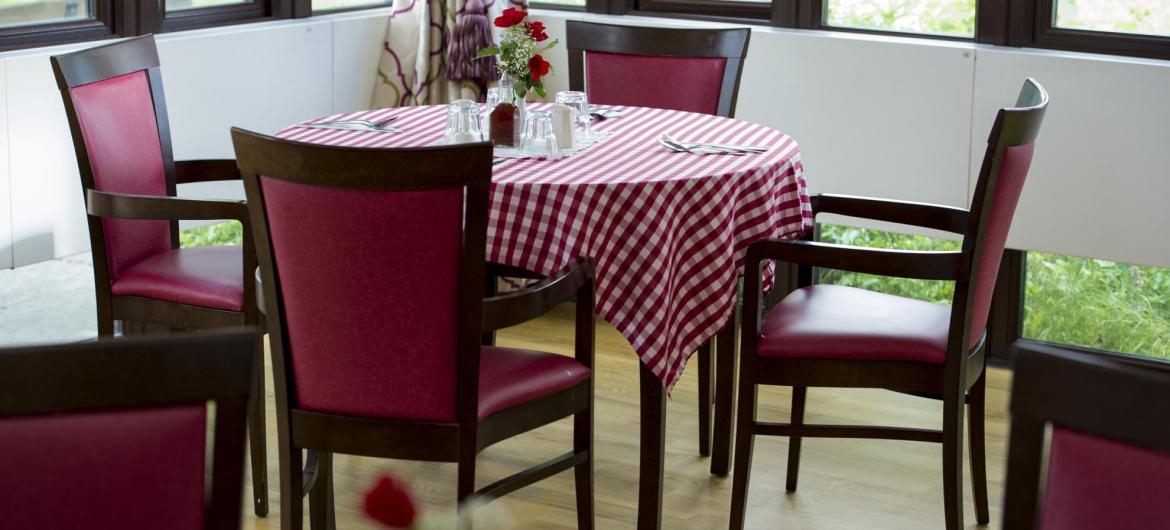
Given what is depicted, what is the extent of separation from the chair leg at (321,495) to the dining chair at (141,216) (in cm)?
30

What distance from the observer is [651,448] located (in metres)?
2.79

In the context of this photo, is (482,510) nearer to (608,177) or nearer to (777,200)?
(608,177)

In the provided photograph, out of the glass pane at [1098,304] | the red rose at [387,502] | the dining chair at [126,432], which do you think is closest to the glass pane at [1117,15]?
the glass pane at [1098,304]

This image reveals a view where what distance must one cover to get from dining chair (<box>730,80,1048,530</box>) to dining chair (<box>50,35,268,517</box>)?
40.6 inches

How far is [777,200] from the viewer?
2994 millimetres

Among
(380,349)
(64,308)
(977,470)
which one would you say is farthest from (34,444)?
(64,308)

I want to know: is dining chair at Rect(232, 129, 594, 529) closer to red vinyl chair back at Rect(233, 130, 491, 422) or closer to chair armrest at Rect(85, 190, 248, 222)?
red vinyl chair back at Rect(233, 130, 491, 422)

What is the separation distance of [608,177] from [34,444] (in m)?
1.68

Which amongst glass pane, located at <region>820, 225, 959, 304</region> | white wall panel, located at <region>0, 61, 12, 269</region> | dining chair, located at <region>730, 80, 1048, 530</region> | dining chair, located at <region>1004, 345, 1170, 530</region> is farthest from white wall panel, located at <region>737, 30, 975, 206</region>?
dining chair, located at <region>1004, 345, 1170, 530</region>

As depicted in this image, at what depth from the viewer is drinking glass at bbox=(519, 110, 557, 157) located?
294cm

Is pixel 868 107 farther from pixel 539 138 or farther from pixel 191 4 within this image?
pixel 191 4

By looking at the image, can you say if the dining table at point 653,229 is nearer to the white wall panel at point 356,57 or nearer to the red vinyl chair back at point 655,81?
the red vinyl chair back at point 655,81

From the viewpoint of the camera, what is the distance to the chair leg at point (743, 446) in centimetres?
282

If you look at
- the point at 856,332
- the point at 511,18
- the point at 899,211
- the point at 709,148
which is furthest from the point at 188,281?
the point at 899,211
